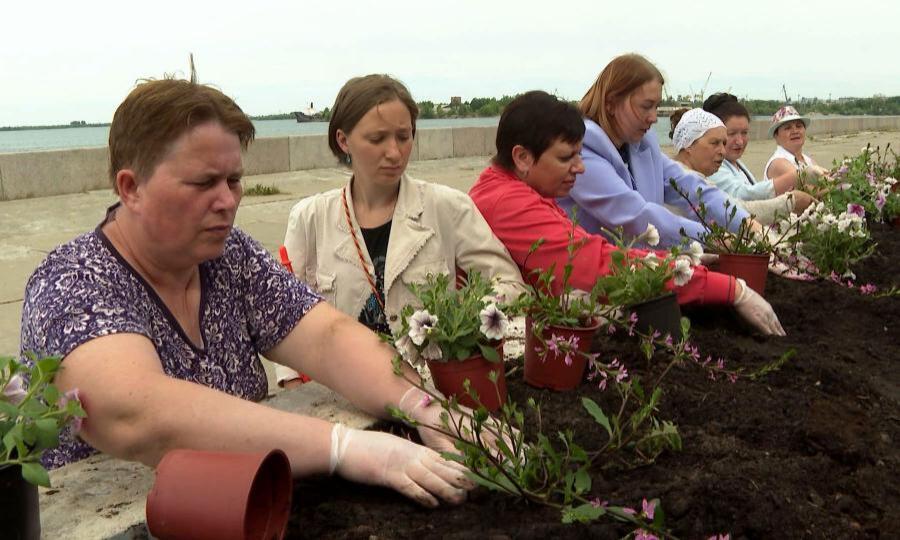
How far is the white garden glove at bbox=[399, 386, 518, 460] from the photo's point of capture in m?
1.85

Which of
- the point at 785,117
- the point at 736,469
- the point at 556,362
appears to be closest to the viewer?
the point at 736,469

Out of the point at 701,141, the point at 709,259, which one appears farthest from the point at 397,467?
the point at 701,141

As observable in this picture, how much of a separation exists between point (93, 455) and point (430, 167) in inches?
434

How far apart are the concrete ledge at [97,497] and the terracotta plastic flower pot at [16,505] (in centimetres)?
12

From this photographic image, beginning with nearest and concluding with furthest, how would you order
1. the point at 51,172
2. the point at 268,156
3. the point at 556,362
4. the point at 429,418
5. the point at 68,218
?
the point at 429,418, the point at 556,362, the point at 68,218, the point at 51,172, the point at 268,156

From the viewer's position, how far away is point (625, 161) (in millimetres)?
3998

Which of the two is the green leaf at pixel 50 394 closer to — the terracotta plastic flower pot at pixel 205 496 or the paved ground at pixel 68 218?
the terracotta plastic flower pot at pixel 205 496

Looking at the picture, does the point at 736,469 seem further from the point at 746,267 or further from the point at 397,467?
the point at 746,267

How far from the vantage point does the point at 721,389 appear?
222cm

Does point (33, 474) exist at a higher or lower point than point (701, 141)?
lower

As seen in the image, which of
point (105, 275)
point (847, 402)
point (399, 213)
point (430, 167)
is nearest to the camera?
point (105, 275)

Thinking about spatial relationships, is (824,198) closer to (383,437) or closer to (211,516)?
(383,437)

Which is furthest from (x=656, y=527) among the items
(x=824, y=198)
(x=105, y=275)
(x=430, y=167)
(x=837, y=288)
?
(x=430, y=167)

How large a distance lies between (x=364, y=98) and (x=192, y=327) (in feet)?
4.13
